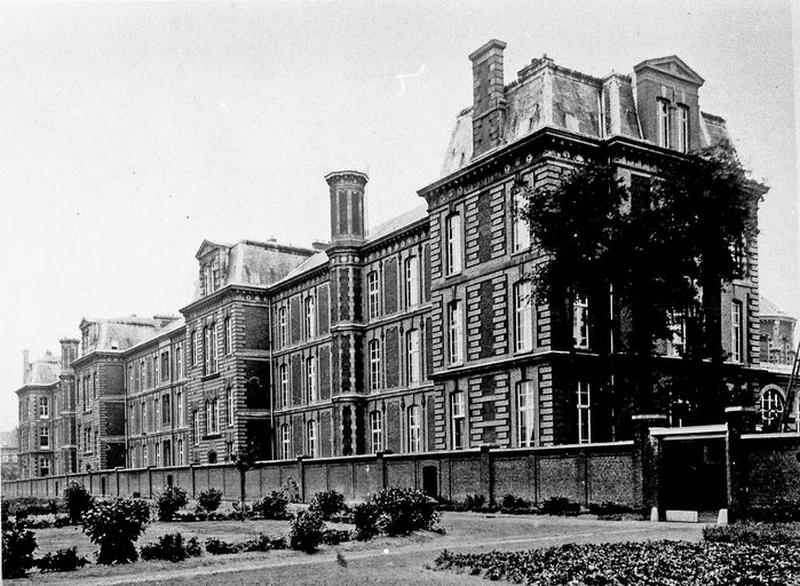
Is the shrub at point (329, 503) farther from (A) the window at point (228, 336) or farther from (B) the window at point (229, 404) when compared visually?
(A) the window at point (228, 336)

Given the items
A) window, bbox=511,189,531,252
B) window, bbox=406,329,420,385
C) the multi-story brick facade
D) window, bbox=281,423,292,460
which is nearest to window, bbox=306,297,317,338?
the multi-story brick facade

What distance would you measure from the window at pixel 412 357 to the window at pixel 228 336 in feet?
53.8

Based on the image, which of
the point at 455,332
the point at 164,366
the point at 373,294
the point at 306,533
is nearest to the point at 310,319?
the point at 373,294

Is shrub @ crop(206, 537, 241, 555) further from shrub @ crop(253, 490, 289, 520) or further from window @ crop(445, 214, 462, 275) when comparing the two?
window @ crop(445, 214, 462, 275)

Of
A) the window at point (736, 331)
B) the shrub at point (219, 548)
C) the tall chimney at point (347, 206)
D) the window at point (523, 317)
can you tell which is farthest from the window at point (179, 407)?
the shrub at point (219, 548)

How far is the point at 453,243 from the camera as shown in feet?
121

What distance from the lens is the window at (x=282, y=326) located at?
56.8 m

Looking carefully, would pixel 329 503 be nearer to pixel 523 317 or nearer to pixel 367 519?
pixel 367 519

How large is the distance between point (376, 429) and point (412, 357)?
5183mm

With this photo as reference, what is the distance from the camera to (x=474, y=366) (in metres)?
34.6

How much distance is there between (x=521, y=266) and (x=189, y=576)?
20106mm

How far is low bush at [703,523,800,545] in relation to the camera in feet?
53.9

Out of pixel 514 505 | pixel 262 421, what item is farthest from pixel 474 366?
pixel 262 421

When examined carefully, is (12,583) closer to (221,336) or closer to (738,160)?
(738,160)
